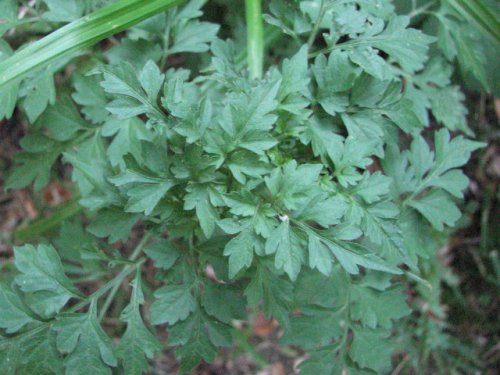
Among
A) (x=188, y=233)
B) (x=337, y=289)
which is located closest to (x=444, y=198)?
(x=337, y=289)

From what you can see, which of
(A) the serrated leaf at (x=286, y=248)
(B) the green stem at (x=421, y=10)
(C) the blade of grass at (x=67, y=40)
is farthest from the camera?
(B) the green stem at (x=421, y=10)

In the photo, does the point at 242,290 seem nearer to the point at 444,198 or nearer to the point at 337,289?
the point at 337,289

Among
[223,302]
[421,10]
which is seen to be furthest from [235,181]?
[421,10]

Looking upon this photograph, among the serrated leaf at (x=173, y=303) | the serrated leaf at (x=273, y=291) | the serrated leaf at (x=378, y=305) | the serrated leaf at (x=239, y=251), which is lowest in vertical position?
the serrated leaf at (x=378, y=305)

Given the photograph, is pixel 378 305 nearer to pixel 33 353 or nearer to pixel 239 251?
pixel 239 251

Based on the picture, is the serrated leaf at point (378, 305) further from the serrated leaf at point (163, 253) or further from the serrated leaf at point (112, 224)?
the serrated leaf at point (112, 224)

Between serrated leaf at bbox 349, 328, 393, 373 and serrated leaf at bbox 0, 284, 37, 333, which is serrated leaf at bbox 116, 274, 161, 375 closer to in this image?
serrated leaf at bbox 0, 284, 37, 333

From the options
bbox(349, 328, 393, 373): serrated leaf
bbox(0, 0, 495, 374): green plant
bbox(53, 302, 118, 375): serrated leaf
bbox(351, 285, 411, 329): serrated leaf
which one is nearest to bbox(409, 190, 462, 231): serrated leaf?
bbox(0, 0, 495, 374): green plant

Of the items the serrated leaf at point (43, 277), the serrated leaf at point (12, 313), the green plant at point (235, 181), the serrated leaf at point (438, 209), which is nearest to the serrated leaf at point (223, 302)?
Result: the green plant at point (235, 181)
